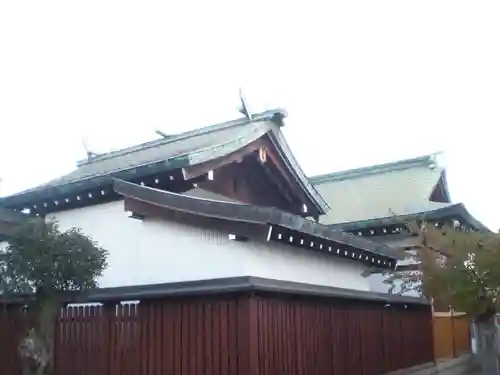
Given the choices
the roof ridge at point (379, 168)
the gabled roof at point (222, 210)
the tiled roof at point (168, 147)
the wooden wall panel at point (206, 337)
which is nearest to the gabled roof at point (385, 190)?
the roof ridge at point (379, 168)

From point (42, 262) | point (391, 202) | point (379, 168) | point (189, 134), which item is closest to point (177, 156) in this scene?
point (42, 262)

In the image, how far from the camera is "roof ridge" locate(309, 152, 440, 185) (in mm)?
22133

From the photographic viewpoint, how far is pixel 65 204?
482 inches

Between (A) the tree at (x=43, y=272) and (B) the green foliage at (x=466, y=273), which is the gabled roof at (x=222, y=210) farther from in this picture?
(B) the green foliage at (x=466, y=273)

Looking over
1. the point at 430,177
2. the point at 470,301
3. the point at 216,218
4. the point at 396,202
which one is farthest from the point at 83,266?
the point at 430,177

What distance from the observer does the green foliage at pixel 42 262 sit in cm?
835

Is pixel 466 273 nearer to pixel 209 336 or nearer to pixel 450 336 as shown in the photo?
pixel 209 336

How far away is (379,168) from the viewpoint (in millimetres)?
23359

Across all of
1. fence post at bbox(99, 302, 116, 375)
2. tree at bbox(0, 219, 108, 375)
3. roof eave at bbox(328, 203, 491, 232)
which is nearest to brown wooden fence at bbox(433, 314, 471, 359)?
roof eave at bbox(328, 203, 491, 232)

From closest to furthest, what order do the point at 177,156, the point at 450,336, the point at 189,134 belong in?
the point at 177,156
the point at 189,134
the point at 450,336

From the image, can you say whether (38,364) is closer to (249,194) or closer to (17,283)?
(17,283)

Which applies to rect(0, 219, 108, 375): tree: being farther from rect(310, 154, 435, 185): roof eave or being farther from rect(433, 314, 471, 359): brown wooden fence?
A: rect(310, 154, 435, 185): roof eave

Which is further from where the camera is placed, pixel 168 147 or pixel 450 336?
pixel 450 336

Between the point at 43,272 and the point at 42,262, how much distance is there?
149 mm
